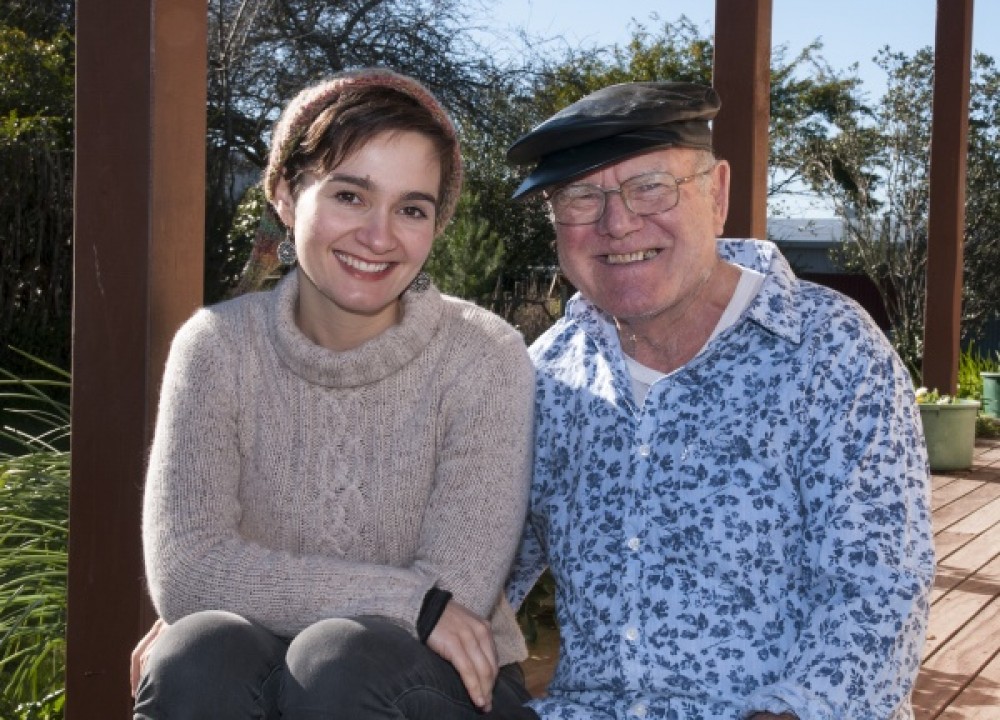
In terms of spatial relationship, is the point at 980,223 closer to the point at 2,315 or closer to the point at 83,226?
the point at 2,315

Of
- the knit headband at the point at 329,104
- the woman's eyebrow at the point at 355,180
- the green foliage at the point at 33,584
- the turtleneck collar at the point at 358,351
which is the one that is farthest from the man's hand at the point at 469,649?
the green foliage at the point at 33,584

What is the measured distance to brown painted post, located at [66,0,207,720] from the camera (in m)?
2.27

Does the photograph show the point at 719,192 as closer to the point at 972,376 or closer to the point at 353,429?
the point at 353,429

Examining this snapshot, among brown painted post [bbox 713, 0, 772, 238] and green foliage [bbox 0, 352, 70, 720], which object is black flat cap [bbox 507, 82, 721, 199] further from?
brown painted post [bbox 713, 0, 772, 238]

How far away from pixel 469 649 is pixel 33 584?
1.62m

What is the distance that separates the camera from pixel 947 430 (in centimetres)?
657

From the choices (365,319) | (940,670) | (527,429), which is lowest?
(940,670)

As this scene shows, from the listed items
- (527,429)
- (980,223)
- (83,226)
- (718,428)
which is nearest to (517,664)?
(527,429)

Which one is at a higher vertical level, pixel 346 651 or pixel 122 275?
pixel 122 275

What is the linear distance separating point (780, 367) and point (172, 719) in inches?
36.2

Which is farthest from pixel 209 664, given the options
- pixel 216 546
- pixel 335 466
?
pixel 335 466

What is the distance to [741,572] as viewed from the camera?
179cm

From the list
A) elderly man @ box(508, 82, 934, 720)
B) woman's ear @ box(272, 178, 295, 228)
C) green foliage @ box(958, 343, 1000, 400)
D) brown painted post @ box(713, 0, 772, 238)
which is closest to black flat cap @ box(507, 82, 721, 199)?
elderly man @ box(508, 82, 934, 720)

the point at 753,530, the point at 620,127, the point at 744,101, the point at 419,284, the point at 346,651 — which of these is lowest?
the point at 346,651
